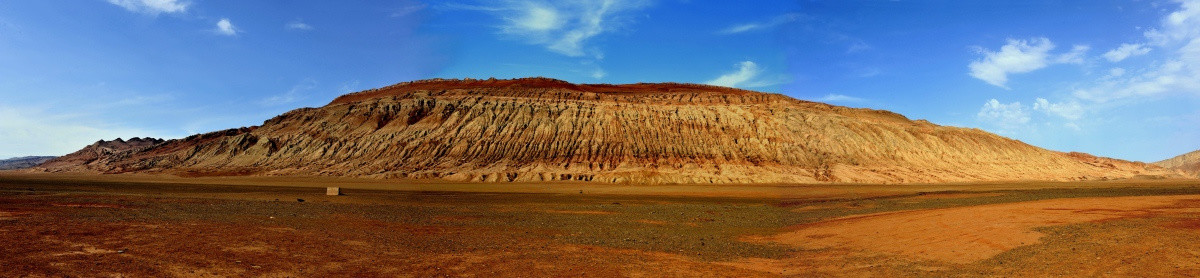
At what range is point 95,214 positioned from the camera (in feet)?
69.9

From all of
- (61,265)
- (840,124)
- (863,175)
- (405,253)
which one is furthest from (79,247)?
(840,124)

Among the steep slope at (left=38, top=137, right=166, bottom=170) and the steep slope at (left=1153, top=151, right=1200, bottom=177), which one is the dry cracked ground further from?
the steep slope at (left=1153, top=151, right=1200, bottom=177)

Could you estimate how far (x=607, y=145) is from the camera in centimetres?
8156

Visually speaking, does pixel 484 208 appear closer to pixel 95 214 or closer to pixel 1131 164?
pixel 95 214

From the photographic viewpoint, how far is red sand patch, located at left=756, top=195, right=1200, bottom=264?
13.6 meters

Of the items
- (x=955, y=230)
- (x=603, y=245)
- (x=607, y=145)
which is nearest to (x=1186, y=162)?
(x=607, y=145)

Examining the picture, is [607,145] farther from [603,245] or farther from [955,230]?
[955,230]

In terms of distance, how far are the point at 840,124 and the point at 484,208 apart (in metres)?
68.8

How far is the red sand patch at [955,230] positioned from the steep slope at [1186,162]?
13811cm

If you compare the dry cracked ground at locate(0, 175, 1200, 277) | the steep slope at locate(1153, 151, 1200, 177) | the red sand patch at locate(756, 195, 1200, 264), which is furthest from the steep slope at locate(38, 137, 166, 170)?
the steep slope at locate(1153, 151, 1200, 177)

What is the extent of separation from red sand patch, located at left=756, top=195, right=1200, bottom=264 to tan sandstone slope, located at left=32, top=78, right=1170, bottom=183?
4807cm

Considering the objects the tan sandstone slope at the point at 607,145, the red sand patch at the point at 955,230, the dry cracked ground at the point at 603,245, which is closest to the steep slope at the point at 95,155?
the tan sandstone slope at the point at 607,145

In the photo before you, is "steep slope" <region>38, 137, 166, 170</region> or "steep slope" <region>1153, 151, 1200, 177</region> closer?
"steep slope" <region>38, 137, 166, 170</region>

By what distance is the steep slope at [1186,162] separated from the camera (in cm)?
12640
